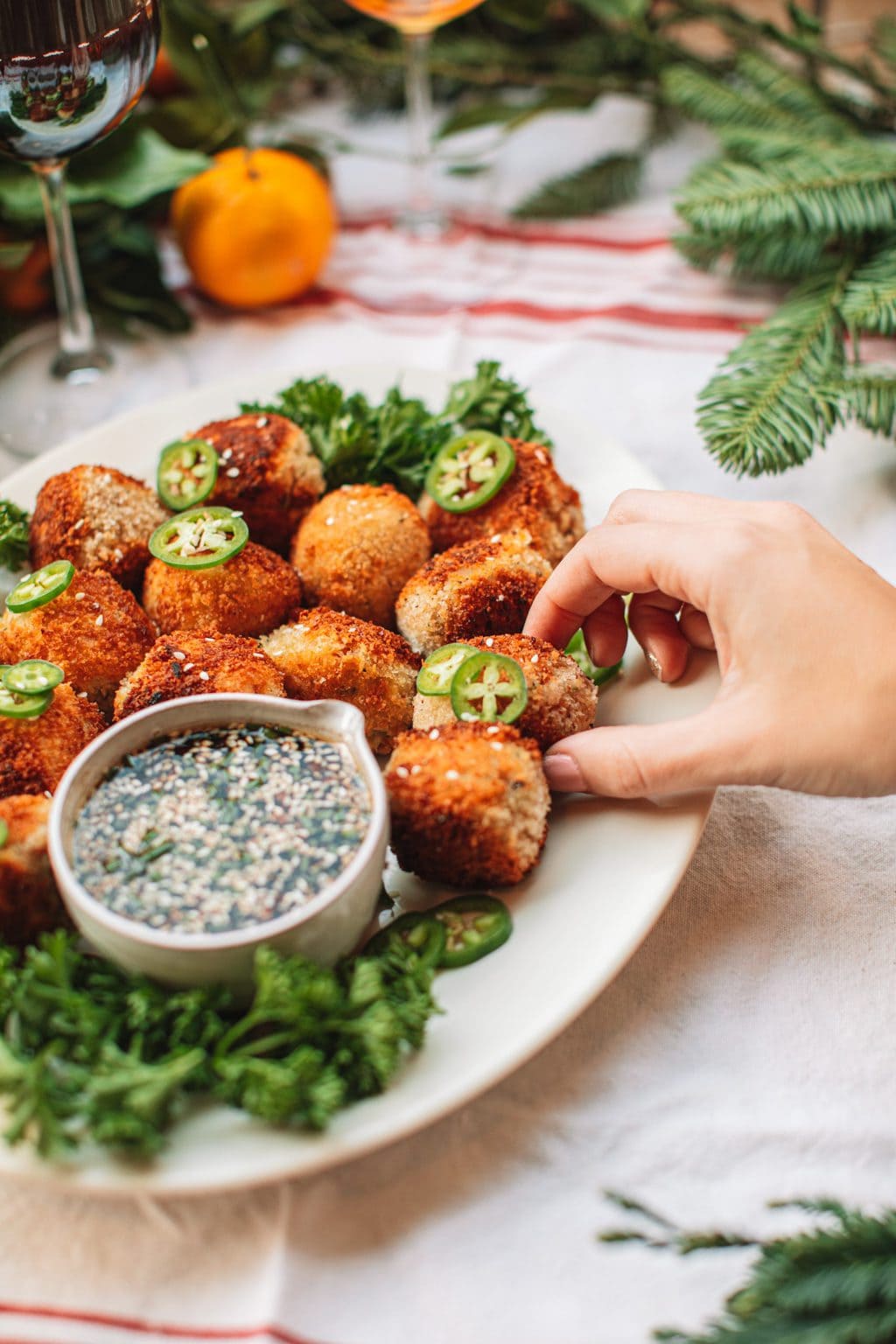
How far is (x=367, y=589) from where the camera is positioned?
118 inches

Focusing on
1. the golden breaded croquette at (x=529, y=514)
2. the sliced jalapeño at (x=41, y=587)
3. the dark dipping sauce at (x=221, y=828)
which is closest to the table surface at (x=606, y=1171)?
the dark dipping sauce at (x=221, y=828)

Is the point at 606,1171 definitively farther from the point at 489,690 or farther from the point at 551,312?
the point at 551,312

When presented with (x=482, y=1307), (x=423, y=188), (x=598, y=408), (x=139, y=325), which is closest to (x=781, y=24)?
(x=423, y=188)

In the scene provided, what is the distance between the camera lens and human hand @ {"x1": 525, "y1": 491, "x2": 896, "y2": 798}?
88.6 inches

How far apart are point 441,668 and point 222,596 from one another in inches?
23.1

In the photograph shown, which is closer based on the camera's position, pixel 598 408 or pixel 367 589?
pixel 367 589

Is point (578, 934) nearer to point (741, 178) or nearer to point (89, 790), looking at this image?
point (89, 790)

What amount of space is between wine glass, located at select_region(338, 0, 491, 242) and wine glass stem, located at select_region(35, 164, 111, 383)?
1266 millimetres

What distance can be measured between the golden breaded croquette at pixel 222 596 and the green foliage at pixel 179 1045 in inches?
36.6

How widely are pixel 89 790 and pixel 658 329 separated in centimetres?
299

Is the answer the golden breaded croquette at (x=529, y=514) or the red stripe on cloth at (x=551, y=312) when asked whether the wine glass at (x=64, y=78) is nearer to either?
the red stripe on cloth at (x=551, y=312)

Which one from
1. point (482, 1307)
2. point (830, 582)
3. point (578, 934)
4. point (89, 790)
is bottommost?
point (482, 1307)

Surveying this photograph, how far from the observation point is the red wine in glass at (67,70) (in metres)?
3.01

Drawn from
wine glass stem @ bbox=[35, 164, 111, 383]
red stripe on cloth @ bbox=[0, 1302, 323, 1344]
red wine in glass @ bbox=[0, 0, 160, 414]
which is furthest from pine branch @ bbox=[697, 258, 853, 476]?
red stripe on cloth @ bbox=[0, 1302, 323, 1344]
